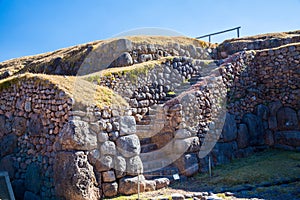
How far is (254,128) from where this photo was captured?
970 centimetres

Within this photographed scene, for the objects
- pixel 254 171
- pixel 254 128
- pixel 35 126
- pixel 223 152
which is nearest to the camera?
pixel 35 126

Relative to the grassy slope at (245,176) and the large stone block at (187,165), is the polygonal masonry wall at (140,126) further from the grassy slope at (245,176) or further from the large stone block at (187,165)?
the grassy slope at (245,176)

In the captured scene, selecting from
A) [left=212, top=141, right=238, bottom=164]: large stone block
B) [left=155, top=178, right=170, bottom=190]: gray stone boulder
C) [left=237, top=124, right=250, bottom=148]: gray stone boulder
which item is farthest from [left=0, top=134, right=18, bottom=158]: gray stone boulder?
[left=237, top=124, right=250, bottom=148]: gray stone boulder

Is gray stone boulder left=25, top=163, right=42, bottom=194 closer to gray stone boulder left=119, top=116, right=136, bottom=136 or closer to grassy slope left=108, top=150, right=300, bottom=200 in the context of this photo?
grassy slope left=108, top=150, right=300, bottom=200

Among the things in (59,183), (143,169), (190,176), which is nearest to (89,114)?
(59,183)

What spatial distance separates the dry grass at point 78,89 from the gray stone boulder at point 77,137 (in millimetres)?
502

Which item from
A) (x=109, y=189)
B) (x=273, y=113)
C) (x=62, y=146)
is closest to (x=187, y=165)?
(x=109, y=189)

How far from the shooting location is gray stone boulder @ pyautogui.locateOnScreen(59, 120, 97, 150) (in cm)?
589

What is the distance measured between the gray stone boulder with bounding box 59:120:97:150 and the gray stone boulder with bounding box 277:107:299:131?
670cm

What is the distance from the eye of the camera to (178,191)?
651cm

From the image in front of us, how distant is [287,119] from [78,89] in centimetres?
700

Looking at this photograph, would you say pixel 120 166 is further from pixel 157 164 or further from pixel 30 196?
pixel 30 196

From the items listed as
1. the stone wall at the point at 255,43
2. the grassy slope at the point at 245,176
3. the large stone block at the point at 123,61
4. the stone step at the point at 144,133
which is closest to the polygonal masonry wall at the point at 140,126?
the stone step at the point at 144,133

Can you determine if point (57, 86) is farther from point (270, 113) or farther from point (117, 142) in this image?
point (270, 113)
